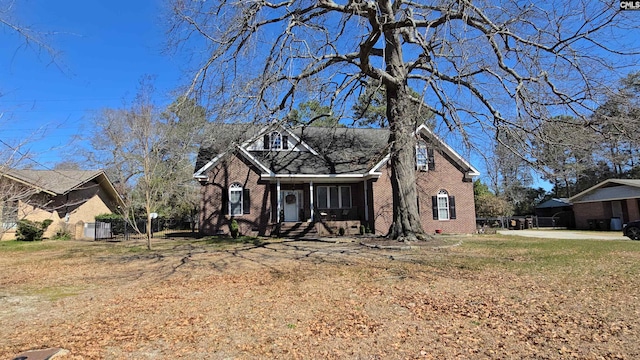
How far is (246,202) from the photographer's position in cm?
2019

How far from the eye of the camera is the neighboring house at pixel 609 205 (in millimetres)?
26312

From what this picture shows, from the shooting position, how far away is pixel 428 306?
19.0ft

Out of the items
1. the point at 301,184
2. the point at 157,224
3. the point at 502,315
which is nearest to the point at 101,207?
the point at 157,224

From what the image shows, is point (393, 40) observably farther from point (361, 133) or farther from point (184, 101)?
point (361, 133)

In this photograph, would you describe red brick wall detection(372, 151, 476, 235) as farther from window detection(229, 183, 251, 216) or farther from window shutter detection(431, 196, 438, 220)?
window detection(229, 183, 251, 216)

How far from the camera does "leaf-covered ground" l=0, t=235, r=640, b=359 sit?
13.9 ft

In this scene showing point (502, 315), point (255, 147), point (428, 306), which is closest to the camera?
point (502, 315)

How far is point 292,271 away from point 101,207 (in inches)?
940

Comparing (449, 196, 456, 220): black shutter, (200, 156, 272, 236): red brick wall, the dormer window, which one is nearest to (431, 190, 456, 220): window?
(449, 196, 456, 220): black shutter

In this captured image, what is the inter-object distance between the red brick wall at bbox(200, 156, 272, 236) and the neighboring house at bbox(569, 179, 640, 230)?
82.0ft

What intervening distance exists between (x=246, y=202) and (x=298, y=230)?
3173 millimetres

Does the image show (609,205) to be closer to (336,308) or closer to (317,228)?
(317,228)

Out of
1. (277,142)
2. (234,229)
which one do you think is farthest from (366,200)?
(234,229)

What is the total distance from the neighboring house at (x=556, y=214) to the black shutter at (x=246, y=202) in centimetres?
2769
